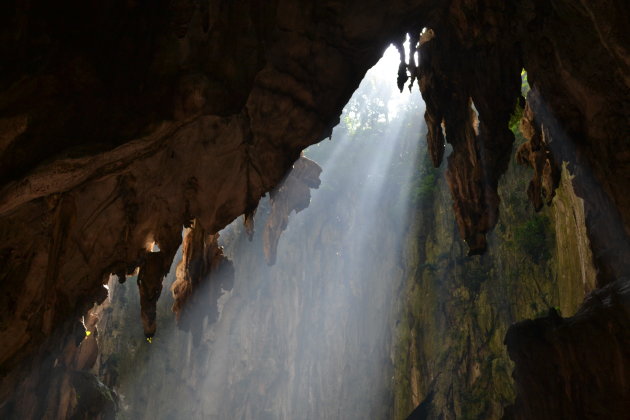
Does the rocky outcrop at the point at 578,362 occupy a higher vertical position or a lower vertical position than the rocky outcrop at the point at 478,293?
lower

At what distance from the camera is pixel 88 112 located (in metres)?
5.08

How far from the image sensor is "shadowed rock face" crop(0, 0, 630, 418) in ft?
15.9

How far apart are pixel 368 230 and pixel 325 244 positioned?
8.52 feet

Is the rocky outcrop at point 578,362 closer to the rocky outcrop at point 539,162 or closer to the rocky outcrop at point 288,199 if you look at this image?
the rocky outcrop at point 539,162

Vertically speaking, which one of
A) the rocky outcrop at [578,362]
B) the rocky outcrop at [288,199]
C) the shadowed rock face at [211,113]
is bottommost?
the rocky outcrop at [578,362]

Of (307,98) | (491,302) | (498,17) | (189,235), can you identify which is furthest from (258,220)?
(498,17)

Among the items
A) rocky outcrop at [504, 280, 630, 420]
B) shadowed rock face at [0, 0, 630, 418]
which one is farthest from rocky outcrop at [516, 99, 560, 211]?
rocky outcrop at [504, 280, 630, 420]

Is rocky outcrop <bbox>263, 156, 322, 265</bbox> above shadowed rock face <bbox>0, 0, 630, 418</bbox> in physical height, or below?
above

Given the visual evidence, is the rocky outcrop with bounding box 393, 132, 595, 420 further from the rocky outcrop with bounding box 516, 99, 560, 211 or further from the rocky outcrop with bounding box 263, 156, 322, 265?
the rocky outcrop with bounding box 263, 156, 322, 265

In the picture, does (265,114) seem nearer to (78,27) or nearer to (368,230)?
(78,27)

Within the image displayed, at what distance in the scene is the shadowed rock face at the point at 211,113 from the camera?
4848mm

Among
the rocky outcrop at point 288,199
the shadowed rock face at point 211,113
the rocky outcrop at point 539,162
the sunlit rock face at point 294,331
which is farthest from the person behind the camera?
the sunlit rock face at point 294,331

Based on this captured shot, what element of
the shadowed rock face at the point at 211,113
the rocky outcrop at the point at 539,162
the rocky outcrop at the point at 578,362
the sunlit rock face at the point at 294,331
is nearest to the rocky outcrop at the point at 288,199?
the shadowed rock face at the point at 211,113

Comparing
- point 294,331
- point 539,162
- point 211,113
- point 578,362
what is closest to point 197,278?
point 211,113
